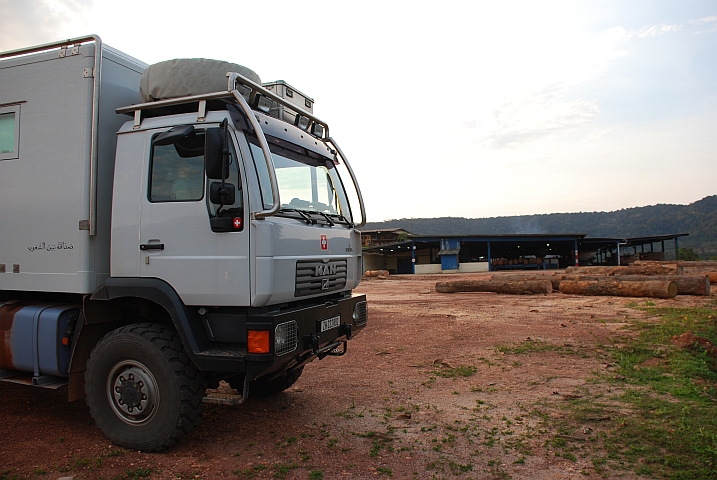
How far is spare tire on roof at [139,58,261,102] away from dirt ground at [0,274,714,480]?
3.13m

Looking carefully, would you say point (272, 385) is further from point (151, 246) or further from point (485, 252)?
point (485, 252)

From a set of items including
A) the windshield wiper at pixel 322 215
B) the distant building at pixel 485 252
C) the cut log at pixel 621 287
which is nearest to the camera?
the windshield wiper at pixel 322 215

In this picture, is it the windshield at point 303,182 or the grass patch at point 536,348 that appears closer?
the windshield at point 303,182

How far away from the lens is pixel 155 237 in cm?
432

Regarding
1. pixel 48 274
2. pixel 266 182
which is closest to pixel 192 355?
pixel 266 182

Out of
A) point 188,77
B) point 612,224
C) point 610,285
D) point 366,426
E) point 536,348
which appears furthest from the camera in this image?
point 612,224

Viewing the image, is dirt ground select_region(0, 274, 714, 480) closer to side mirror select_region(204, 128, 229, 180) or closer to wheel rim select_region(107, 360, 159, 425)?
wheel rim select_region(107, 360, 159, 425)

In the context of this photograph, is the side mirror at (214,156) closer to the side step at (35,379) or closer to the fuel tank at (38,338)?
the fuel tank at (38,338)

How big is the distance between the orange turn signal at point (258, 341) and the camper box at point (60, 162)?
1686 millimetres

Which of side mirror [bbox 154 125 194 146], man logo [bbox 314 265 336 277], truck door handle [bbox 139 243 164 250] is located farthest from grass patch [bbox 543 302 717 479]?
side mirror [bbox 154 125 194 146]

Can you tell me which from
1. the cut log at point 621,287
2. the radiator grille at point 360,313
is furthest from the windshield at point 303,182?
the cut log at point 621,287

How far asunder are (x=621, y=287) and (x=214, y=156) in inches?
644

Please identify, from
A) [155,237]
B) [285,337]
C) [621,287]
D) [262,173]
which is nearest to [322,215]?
[262,173]

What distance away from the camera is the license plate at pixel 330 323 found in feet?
15.2
